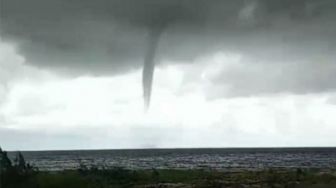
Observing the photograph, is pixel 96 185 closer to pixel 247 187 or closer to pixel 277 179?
pixel 247 187

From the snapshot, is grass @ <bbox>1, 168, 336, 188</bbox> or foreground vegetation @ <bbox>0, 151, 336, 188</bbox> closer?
foreground vegetation @ <bbox>0, 151, 336, 188</bbox>

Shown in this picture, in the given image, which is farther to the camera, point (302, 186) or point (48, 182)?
point (302, 186)

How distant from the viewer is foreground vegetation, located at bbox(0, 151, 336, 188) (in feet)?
108

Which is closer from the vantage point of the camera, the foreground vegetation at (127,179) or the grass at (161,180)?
the foreground vegetation at (127,179)

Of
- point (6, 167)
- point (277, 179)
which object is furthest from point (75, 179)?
point (277, 179)

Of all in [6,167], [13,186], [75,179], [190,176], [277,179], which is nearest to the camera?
[13,186]

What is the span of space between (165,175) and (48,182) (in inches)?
930

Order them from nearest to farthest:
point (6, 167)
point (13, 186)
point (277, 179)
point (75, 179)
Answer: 1. point (13, 186)
2. point (6, 167)
3. point (75, 179)
4. point (277, 179)

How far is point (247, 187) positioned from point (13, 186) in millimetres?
18808

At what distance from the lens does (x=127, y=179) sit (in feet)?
163

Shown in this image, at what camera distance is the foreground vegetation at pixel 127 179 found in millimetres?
33062

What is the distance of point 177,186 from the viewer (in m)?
45.0

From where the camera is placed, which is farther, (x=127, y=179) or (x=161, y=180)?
(x=161, y=180)

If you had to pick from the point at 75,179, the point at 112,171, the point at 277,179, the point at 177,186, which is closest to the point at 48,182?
the point at 75,179
